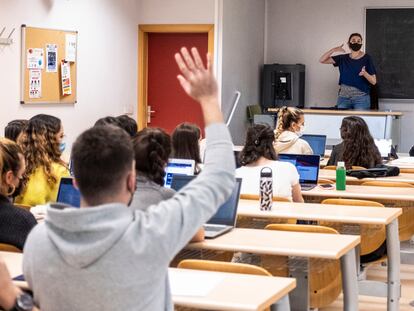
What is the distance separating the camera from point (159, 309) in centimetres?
238

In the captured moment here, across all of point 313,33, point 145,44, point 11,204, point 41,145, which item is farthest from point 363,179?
point 313,33

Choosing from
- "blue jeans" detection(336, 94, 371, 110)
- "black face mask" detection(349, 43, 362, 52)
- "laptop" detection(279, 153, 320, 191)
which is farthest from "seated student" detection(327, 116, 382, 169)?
"black face mask" detection(349, 43, 362, 52)

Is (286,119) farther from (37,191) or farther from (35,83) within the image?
(37,191)

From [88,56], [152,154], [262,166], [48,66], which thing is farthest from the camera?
[88,56]

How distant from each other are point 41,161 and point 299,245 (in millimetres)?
2173

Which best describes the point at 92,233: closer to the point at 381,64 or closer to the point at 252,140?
the point at 252,140

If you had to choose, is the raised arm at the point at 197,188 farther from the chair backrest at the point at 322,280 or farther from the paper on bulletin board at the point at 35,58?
Result: the paper on bulletin board at the point at 35,58

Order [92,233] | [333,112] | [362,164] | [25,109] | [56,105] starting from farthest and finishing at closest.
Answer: [333,112] < [56,105] < [25,109] < [362,164] < [92,233]

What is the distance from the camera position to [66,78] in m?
9.66

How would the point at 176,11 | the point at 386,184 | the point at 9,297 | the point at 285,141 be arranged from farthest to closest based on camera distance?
the point at 176,11, the point at 285,141, the point at 386,184, the point at 9,297

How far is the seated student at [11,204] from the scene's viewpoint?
3.46 meters

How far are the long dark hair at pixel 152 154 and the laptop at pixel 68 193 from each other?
44.1 inches

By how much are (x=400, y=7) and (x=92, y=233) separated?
12.1m

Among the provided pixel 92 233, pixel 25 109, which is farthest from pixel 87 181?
pixel 25 109
